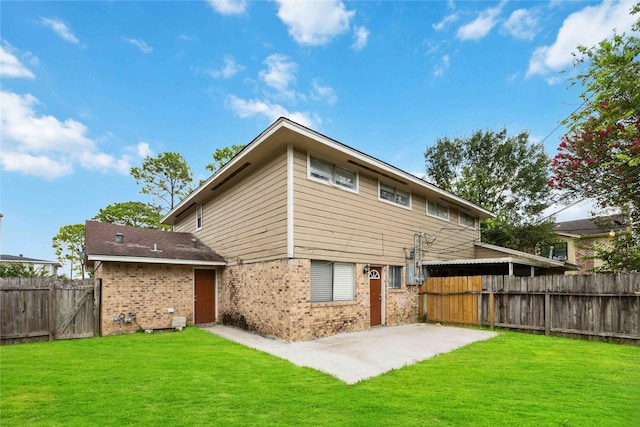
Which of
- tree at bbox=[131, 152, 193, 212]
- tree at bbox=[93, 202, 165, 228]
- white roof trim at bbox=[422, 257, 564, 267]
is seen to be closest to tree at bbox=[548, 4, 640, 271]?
white roof trim at bbox=[422, 257, 564, 267]

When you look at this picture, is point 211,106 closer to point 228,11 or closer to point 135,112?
point 135,112

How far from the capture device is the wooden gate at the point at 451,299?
38.1 feet

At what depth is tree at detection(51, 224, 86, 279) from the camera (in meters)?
32.3

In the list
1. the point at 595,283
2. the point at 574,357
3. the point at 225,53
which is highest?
the point at 225,53

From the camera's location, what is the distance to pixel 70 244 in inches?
1316

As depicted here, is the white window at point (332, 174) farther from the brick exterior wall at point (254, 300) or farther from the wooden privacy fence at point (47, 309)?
the wooden privacy fence at point (47, 309)

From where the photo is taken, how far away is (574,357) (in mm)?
7031

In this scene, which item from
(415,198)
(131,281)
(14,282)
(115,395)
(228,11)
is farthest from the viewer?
(415,198)

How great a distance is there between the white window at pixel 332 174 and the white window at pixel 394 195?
146cm

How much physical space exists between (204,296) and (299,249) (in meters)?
5.58

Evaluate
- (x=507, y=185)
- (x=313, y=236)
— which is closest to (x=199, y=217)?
(x=313, y=236)

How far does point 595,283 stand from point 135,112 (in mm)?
19190

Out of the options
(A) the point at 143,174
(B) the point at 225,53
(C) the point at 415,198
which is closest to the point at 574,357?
(C) the point at 415,198

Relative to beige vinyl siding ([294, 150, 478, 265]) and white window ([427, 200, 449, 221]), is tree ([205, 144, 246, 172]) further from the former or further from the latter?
beige vinyl siding ([294, 150, 478, 265])
